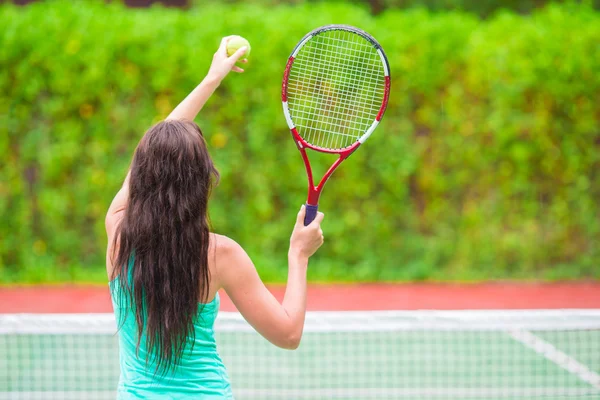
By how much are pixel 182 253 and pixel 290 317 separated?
0.92ft

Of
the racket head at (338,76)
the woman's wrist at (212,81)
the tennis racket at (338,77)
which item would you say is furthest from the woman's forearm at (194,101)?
the racket head at (338,76)

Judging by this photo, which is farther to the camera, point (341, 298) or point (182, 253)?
point (341, 298)

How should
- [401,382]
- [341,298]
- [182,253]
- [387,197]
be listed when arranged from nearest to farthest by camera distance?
[182,253] < [401,382] < [341,298] < [387,197]

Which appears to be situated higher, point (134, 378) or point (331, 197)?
point (134, 378)

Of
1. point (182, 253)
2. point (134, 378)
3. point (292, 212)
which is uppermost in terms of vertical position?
point (182, 253)

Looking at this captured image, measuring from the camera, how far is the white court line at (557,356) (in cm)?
455

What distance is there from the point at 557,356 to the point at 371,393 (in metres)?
1.47

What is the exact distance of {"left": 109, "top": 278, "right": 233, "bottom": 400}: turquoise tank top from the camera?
168cm

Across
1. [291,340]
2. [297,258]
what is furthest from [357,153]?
[291,340]

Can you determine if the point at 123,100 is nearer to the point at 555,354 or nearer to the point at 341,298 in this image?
the point at 341,298

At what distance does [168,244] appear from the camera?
5.40 ft

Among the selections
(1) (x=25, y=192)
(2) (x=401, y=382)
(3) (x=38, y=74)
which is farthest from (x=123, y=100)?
(2) (x=401, y=382)

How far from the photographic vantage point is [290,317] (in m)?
1.69

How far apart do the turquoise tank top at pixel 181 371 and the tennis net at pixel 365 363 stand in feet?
5.76
